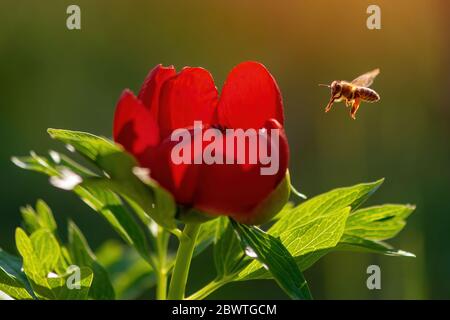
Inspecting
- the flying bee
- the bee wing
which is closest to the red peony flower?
the flying bee

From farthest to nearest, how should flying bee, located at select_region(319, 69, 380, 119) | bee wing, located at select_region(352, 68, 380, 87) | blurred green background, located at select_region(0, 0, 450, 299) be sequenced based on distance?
blurred green background, located at select_region(0, 0, 450, 299), bee wing, located at select_region(352, 68, 380, 87), flying bee, located at select_region(319, 69, 380, 119)

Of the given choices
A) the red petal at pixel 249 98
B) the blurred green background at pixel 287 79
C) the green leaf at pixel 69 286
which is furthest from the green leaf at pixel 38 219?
the blurred green background at pixel 287 79

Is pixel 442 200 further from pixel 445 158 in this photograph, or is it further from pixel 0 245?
pixel 0 245

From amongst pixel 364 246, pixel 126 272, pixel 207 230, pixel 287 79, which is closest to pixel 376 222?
pixel 364 246

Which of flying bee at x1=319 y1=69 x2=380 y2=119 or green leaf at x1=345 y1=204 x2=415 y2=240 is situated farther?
flying bee at x1=319 y1=69 x2=380 y2=119

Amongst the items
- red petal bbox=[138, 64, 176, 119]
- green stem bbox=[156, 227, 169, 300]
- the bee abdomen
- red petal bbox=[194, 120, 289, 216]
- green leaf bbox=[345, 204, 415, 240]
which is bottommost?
green stem bbox=[156, 227, 169, 300]

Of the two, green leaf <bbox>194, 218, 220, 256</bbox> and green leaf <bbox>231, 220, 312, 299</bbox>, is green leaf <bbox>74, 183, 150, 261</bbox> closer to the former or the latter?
green leaf <bbox>194, 218, 220, 256</bbox>

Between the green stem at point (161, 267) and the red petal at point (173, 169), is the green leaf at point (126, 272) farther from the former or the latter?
the red petal at point (173, 169)

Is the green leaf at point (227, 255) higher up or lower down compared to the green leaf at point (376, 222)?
lower down
